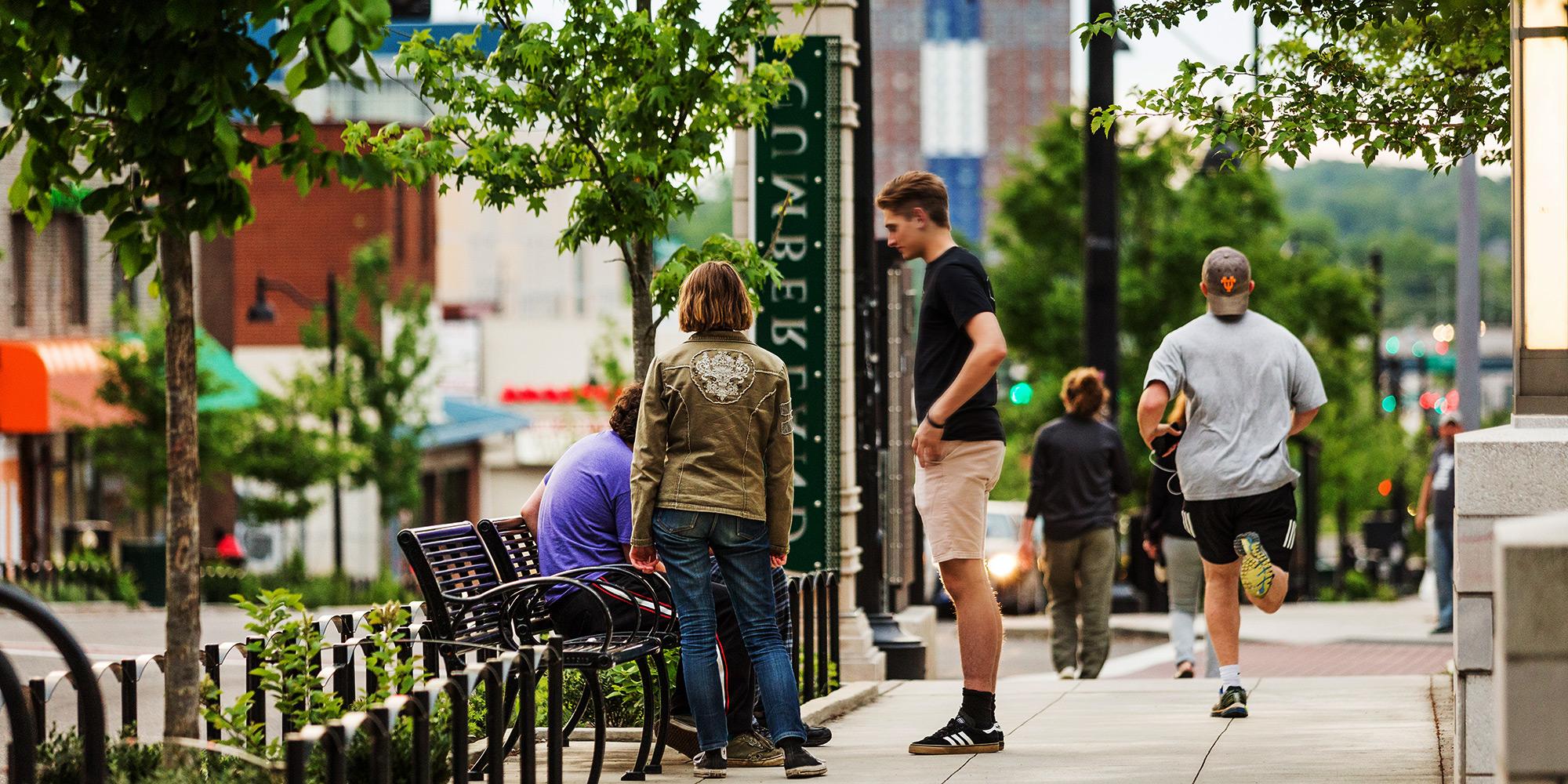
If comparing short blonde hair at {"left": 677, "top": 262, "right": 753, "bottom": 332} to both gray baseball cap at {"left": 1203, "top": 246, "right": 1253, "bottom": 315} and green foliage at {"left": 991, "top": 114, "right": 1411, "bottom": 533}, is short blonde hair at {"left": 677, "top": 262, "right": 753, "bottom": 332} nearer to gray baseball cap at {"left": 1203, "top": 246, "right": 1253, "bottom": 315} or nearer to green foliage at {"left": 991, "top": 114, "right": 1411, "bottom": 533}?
gray baseball cap at {"left": 1203, "top": 246, "right": 1253, "bottom": 315}

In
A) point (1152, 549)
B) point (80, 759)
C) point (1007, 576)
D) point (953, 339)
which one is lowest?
point (1007, 576)

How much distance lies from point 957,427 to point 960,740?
1160mm

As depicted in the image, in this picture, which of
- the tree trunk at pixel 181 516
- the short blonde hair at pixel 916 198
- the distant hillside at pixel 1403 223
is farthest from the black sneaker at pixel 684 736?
the distant hillside at pixel 1403 223

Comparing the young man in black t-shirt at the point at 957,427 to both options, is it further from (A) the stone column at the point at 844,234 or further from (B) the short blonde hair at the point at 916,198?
(A) the stone column at the point at 844,234

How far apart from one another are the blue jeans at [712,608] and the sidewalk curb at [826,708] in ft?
1.89

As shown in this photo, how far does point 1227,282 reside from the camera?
25.6 ft

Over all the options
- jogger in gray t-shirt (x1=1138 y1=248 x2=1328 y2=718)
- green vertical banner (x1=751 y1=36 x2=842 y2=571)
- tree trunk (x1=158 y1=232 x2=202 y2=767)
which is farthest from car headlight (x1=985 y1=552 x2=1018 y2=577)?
tree trunk (x1=158 y1=232 x2=202 y2=767)

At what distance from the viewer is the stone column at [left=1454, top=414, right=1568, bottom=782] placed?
4809 millimetres

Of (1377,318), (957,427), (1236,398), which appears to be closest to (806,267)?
(1236,398)

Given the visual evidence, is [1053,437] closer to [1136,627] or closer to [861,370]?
[861,370]

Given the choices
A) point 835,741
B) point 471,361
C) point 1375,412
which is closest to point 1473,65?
point 835,741

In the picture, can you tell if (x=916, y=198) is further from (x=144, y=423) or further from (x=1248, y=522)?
(x=144, y=423)

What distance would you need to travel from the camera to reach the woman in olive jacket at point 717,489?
6.05m

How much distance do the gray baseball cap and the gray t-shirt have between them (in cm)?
6
